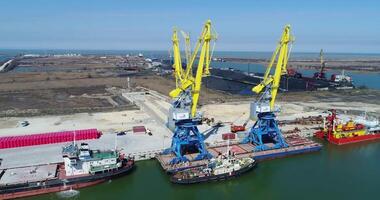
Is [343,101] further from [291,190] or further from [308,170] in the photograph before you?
[291,190]

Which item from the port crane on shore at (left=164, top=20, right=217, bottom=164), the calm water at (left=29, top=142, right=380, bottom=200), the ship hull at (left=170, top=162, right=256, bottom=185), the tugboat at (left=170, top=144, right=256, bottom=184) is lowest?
the calm water at (left=29, top=142, right=380, bottom=200)

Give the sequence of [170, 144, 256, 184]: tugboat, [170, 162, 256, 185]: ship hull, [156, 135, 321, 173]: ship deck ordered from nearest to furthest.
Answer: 1. [170, 162, 256, 185]: ship hull
2. [170, 144, 256, 184]: tugboat
3. [156, 135, 321, 173]: ship deck

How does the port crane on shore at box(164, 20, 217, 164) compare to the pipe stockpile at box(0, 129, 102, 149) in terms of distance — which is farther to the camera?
the pipe stockpile at box(0, 129, 102, 149)

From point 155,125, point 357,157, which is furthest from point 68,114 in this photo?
point 357,157

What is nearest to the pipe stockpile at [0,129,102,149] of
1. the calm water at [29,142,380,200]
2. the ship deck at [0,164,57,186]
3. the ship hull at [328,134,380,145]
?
the ship deck at [0,164,57,186]

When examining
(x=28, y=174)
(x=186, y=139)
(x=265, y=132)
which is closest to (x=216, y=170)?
(x=186, y=139)

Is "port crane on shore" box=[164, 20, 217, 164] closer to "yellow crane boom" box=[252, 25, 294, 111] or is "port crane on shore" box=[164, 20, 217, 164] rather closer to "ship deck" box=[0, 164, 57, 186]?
"yellow crane boom" box=[252, 25, 294, 111]
